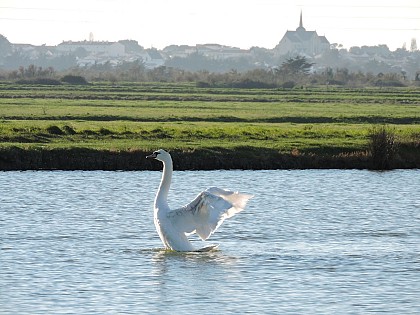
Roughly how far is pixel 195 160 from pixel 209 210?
16.9 metres

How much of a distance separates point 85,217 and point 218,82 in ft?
267

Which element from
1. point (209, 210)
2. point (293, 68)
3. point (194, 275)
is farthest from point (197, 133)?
point (293, 68)

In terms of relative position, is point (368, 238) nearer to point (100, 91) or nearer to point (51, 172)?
point (51, 172)

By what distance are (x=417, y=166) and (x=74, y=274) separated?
875 inches

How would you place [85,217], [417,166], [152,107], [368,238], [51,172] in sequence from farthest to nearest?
[152,107] < [417,166] < [51,172] < [85,217] < [368,238]

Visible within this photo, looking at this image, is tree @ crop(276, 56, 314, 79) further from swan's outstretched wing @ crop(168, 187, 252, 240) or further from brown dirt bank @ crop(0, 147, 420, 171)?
swan's outstretched wing @ crop(168, 187, 252, 240)

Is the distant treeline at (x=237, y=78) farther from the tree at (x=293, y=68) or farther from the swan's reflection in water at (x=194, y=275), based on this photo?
the swan's reflection in water at (x=194, y=275)

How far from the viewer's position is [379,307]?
58.6 ft

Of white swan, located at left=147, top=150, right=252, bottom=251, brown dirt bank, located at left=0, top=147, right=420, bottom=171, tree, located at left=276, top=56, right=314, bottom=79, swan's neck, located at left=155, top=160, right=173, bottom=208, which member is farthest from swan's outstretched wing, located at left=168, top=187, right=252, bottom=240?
tree, located at left=276, top=56, right=314, bottom=79

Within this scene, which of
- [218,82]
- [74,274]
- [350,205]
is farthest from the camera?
[218,82]

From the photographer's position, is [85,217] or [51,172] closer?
[85,217]

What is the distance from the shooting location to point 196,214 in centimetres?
2141

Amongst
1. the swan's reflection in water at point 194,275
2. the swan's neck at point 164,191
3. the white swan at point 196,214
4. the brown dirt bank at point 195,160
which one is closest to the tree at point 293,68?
the brown dirt bank at point 195,160

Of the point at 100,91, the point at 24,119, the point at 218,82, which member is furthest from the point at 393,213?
the point at 218,82
